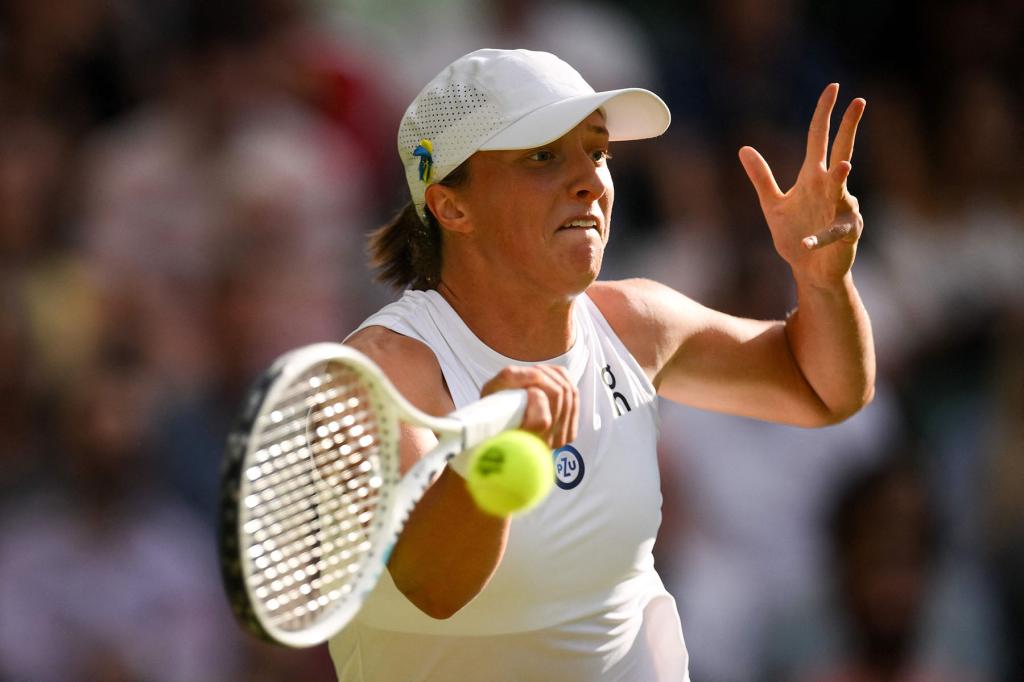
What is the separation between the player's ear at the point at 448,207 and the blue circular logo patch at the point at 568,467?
0.54 meters

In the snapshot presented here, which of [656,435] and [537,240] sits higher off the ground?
[537,240]

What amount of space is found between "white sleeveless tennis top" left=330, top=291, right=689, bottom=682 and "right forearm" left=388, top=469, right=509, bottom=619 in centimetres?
24

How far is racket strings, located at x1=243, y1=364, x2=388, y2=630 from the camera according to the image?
255 cm

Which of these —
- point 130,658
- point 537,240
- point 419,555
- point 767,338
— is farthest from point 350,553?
point 130,658

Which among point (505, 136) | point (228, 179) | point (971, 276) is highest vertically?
point (505, 136)

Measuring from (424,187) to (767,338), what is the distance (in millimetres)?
956

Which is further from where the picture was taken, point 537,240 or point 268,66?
point 268,66

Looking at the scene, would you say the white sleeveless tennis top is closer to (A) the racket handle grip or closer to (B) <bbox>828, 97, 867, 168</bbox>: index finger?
(A) the racket handle grip

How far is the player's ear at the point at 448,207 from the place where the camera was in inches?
133

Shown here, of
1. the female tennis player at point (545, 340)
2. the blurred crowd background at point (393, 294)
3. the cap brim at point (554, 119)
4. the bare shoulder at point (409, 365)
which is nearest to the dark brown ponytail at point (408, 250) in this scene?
the female tennis player at point (545, 340)

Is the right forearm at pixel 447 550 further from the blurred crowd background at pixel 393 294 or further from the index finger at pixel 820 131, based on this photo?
the blurred crowd background at pixel 393 294

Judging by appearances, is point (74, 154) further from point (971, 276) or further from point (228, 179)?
point (971, 276)

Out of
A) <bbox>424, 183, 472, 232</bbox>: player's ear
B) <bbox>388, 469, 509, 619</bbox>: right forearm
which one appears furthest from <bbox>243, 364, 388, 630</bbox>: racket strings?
<bbox>424, 183, 472, 232</bbox>: player's ear

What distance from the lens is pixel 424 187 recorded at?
11.2 feet
